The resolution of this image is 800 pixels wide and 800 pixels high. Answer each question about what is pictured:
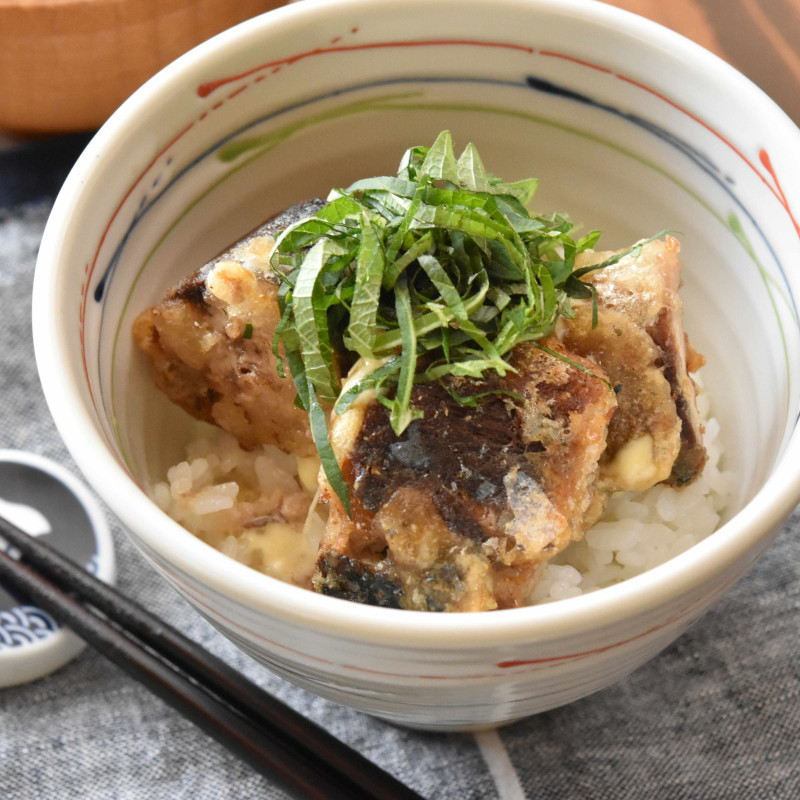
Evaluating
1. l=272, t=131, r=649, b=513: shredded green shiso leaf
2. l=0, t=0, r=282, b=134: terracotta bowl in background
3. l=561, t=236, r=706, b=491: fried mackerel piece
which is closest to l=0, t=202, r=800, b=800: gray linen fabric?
l=561, t=236, r=706, b=491: fried mackerel piece

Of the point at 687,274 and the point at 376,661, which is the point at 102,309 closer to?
the point at 376,661

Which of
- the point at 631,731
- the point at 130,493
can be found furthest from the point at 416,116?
the point at 631,731

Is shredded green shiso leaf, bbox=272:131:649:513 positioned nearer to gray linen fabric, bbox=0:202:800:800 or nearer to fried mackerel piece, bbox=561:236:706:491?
fried mackerel piece, bbox=561:236:706:491

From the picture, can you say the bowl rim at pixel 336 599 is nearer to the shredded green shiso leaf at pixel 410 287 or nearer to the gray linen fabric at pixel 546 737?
the shredded green shiso leaf at pixel 410 287

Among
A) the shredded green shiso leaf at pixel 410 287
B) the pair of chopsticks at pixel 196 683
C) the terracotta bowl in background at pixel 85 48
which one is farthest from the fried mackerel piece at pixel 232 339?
the terracotta bowl in background at pixel 85 48

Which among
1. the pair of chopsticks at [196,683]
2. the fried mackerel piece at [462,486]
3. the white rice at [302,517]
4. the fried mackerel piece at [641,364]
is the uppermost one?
the fried mackerel piece at [641,364]

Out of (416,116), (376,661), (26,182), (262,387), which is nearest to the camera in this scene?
(376,661)
